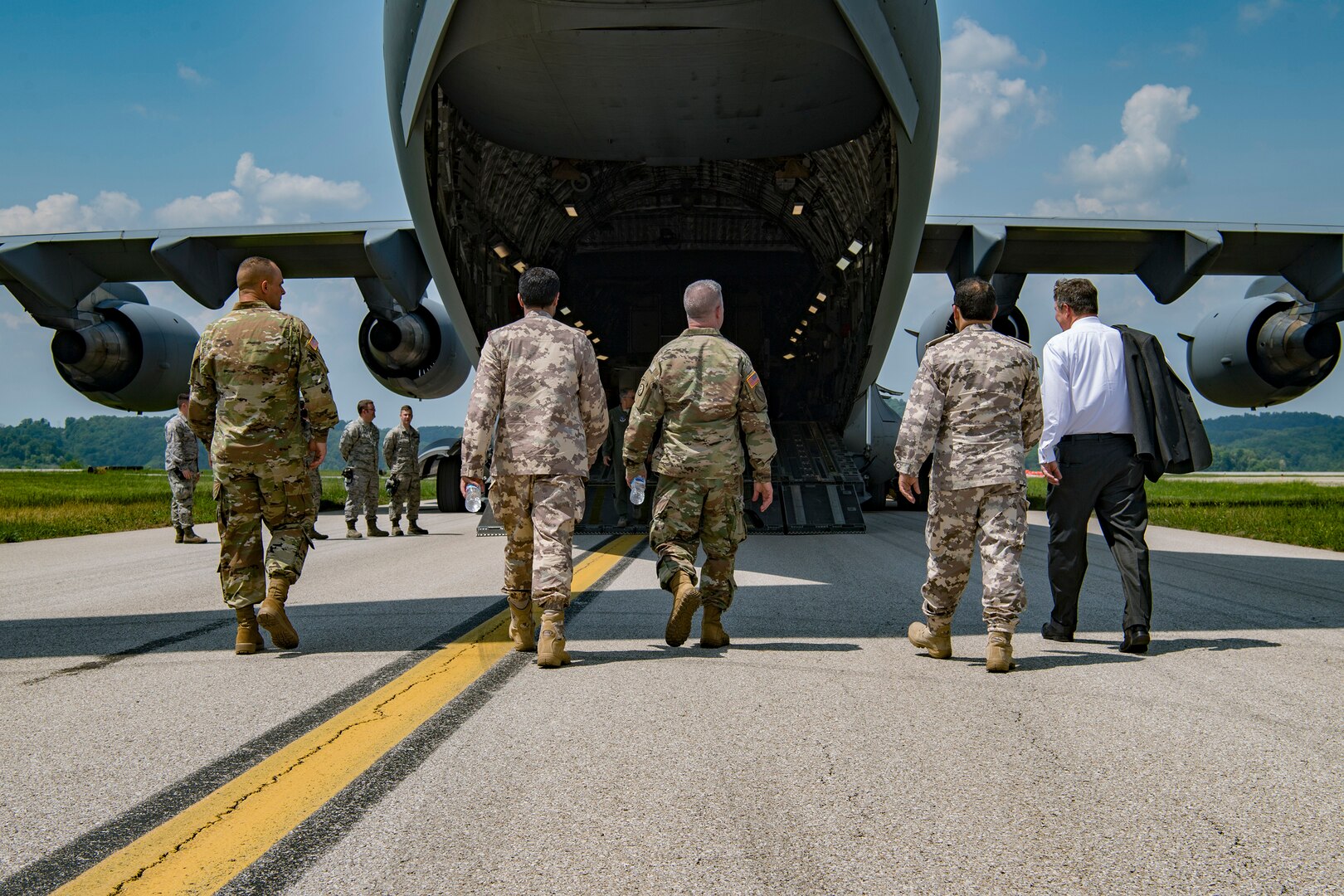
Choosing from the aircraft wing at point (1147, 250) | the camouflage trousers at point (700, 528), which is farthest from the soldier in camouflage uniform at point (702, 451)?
the aircraft wing at point (1147, 250)

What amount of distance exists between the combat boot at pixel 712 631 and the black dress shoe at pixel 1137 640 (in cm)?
173

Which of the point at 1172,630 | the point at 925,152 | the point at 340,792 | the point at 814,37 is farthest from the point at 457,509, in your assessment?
the point at 340,792

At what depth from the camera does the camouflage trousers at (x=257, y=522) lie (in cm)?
454

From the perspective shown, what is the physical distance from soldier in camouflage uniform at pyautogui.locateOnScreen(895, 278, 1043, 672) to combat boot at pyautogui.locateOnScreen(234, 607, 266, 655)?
112 inches

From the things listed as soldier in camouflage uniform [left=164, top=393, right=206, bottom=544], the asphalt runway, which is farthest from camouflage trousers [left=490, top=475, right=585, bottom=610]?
soldier in camouflage uniform [left=164, top=393, right=206, bottom=544]

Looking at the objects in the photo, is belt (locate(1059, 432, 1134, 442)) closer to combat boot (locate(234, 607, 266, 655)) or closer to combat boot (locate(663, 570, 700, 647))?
combat boot (locate(663, 570, 700, 647))

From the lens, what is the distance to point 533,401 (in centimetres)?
448

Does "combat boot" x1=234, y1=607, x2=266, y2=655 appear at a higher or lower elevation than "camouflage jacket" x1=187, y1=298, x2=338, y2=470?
lower

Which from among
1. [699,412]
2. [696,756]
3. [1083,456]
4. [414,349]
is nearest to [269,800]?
[696,756]

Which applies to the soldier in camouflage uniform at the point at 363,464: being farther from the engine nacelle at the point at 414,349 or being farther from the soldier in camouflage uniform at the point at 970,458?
the soldier in camouflage uniform at the point at 970,458

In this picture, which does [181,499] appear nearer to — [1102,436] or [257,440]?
[257,440]

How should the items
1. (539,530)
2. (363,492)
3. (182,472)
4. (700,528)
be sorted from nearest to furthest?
1. (539,530)
2. (700,528)
3. (182,472)
4. (363,492)

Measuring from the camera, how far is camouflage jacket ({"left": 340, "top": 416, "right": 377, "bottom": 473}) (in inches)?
491

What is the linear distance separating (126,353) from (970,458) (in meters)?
11.2
